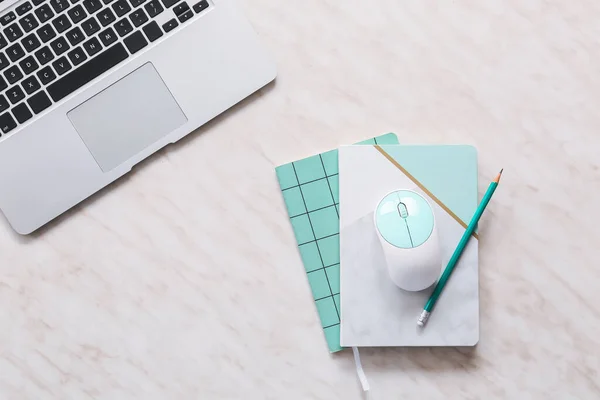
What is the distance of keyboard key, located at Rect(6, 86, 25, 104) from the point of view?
0.64 meters

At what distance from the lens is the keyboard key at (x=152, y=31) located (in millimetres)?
652

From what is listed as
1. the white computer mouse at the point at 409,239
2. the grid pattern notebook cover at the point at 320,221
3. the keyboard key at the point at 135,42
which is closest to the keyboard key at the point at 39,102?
the keyboard key at the point at 135,42

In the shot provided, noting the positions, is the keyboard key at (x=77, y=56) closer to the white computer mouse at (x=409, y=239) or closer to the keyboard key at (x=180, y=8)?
the keyboard key at (x=180, y=8)

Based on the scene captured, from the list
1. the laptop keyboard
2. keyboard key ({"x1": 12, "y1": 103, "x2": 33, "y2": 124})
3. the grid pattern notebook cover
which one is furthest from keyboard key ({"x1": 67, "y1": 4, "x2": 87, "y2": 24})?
the grid pattern notebook cover

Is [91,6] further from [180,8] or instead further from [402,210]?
[402,210]

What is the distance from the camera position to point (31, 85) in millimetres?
646

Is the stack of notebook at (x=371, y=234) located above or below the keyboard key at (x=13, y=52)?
below

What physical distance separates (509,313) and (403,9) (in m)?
0.36

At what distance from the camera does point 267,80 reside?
67cm

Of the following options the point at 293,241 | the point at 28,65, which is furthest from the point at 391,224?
the point at 28,65

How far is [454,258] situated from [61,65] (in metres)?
0.46

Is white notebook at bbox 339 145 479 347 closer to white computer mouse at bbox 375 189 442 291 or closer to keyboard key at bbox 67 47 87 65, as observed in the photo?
white computer mouse at bbox 375 189 442 291

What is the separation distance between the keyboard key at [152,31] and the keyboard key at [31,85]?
125 mm

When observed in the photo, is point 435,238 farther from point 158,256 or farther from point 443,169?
point 158,256
